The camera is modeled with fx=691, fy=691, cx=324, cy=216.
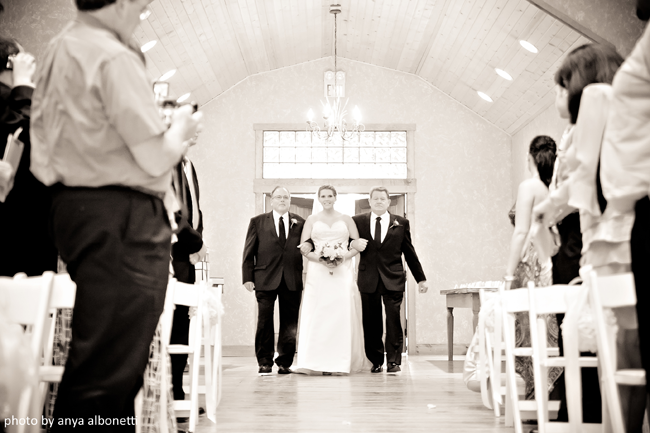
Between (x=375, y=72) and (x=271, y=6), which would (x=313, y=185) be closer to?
(x=375, y=72)

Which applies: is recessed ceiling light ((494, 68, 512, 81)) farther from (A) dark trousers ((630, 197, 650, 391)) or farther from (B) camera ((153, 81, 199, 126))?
(A) dark trousers ((630, 197, 650, 391))

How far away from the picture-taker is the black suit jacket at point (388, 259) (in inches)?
278

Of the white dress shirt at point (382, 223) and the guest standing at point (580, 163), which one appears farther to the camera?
the white dress shirt at point (382, 223)

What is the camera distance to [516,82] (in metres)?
8.98

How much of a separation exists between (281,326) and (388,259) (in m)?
1.28

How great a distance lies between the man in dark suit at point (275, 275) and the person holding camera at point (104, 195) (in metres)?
5.04

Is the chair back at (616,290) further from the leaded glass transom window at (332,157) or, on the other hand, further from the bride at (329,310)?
the leaded glass transom window at (332,157)

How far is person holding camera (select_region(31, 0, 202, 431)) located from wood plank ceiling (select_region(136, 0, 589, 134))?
5.82 meters

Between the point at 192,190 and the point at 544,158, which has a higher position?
the point at 544,158

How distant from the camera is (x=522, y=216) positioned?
12.4ft

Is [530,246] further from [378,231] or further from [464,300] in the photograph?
[464,300]

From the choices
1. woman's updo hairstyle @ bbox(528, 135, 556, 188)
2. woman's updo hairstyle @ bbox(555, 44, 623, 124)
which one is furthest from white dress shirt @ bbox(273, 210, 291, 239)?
woman's updo hairstyle @ bbox(555, 44, 623, 124)

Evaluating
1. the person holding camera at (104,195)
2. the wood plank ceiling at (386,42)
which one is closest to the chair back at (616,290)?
the person holding camera at (104,195)

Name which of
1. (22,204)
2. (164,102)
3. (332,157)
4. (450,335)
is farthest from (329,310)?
(164,102)
